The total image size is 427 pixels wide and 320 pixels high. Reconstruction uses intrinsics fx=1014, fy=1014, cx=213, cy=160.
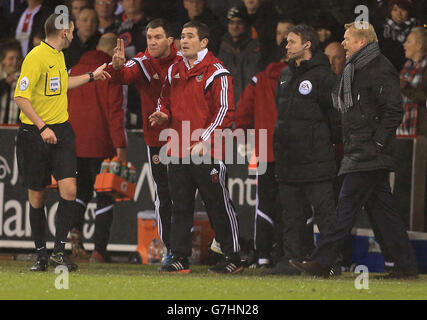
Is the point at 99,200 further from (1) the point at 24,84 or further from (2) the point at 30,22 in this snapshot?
(2) the point at 30,22

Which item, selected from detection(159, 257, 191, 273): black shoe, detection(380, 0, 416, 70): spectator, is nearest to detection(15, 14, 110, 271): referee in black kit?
detection(159, 257, 191, 273): black shoe

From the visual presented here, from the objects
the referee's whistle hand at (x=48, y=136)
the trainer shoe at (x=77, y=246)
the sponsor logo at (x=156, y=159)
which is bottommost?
the trainer shoe at (x=77, y=246)

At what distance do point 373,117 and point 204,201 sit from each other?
1.70m

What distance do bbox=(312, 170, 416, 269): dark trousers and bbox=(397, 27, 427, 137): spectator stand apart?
3.18 metres

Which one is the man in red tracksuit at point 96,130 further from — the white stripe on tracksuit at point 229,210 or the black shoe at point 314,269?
the black shoe at point 314,269

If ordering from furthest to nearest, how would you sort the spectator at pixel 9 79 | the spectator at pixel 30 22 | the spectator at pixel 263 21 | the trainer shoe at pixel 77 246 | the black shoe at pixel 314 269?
the spectator at pixel 30 22
the spectator at pixel 9 79
the spectator at pixel 263 21
the trainer shoe at pixel 77 246
the black shoe at pixel 314 269

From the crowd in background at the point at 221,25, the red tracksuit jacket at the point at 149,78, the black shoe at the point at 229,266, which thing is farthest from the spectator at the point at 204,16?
the black shoe at the point at 229,266

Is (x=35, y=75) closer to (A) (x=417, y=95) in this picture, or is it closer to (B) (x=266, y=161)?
(B) (x=266, y=161)

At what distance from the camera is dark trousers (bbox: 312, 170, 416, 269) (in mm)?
8484

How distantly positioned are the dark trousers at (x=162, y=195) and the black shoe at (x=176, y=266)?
67 centimetres

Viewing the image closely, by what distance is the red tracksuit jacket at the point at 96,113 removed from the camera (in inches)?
434

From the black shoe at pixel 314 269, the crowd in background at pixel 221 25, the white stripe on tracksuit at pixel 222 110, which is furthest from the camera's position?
the crowd in background at pixel 221 25

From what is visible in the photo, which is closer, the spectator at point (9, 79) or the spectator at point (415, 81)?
the spectator at point (415, 81)
